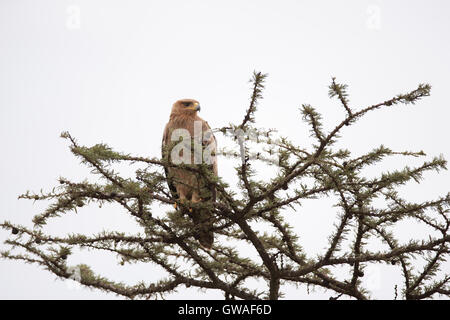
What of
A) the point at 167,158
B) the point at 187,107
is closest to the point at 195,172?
the point at 167,158

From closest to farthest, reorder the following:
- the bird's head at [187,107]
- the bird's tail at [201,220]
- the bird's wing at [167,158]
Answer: the bird's wing at [167,158], the bird's tail at [201,220], the bird's head at [187,107]

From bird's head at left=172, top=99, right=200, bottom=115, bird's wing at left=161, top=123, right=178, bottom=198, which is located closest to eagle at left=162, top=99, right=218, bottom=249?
bird's wing at left=161, top=123, right=178, bottom=198

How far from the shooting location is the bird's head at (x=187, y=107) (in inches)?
251

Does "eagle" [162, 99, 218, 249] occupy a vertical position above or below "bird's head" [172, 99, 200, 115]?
below

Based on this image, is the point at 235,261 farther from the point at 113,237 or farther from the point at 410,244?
the point at 410,244

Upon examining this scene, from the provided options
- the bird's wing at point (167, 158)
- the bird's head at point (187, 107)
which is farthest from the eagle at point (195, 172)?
the bird's head at point (187, 107)

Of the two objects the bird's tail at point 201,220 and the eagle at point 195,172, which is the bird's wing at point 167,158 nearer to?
the eagle at point 195,172

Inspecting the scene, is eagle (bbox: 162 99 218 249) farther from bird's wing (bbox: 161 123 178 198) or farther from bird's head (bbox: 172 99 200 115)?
bird's head (bbox: 172 99 200 115)

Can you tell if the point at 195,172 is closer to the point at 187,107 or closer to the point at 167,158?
the point at 167,158

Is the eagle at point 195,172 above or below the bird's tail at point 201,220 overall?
above

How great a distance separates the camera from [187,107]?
21.0ft

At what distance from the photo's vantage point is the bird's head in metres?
6.38
